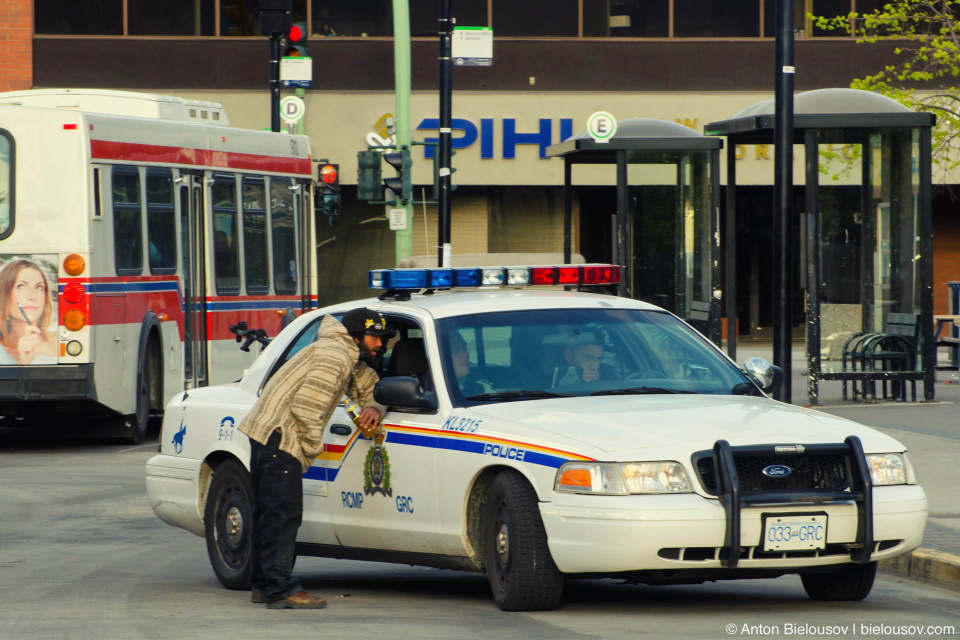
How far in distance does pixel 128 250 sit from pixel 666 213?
26.5 ft

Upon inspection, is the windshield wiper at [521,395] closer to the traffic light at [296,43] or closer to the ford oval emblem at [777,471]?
the ford oval emblem at [777,471]

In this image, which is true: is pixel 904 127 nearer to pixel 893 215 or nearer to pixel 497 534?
pixel 893 215

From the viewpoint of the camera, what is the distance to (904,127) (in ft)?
58.5

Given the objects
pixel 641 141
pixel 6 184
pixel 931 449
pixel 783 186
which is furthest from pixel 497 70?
pixel 931 449

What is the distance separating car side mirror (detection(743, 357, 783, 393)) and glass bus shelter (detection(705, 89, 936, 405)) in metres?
9.46

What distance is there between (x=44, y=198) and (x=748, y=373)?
9198mm

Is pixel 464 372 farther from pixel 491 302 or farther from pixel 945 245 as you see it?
pixel 945 245

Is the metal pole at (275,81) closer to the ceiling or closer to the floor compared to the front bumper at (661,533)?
closer to the ceiling

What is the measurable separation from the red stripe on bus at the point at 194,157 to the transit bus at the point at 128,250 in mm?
19

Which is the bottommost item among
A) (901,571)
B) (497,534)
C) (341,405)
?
(901,571)

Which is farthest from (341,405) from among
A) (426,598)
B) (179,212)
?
(179,212)

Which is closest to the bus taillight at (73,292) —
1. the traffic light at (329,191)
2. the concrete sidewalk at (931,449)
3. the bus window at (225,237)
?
the bus window at (225,237)

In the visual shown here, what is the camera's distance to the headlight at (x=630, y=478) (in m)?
6.61

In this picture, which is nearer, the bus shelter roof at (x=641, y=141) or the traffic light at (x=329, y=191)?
the bus shelter roof at (x=641, y=141)
